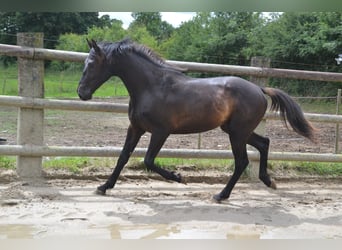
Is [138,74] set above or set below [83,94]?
above

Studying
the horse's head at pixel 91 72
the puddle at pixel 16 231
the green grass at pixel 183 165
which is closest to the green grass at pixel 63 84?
the green grass at pixel 183 165

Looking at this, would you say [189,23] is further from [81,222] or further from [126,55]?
[81,222]

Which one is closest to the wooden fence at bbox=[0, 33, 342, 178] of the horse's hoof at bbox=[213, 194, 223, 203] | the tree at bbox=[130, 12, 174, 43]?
the horse's hoof at bbox=[213, 194, 223, 203]

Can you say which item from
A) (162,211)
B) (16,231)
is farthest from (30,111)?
(162,211)

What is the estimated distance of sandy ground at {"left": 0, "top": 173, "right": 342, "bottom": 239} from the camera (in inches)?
118

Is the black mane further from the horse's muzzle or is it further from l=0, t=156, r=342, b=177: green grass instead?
l=0, t=156, r=342, b=177: green grass

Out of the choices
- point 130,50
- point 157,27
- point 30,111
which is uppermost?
point 157,27

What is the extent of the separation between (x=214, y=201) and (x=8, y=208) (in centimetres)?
178

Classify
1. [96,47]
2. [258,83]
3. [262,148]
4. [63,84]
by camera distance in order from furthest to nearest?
[63,84], [258,83], [262,148], [96,47]

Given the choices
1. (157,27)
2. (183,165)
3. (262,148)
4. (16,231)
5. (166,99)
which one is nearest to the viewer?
(16,231)

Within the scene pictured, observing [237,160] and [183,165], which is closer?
[237,160]

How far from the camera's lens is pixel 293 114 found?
4121mm

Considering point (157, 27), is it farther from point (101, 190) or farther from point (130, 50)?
point (101, 190)

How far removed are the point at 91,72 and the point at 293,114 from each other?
1.99m
